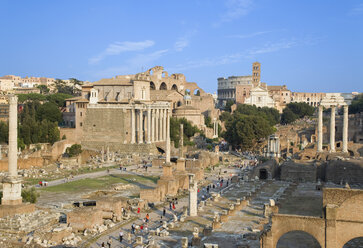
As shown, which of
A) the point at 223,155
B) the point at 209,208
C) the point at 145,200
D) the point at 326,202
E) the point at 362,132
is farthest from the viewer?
the point at 362,132

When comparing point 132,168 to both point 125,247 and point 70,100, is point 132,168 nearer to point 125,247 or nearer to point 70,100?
point 125,247

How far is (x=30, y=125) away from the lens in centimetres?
5462

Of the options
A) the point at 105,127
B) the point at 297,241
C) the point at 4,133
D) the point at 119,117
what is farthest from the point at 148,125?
the point at 297,241

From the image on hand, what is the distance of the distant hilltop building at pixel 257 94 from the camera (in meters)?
112

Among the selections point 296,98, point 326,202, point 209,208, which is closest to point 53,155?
point 209,208

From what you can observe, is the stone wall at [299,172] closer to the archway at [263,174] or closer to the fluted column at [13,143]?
the archway at [263,174]

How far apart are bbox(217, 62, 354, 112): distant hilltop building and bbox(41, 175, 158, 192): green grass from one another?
249 ft

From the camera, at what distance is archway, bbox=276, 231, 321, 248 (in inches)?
691

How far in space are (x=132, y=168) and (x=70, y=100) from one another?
3337cm

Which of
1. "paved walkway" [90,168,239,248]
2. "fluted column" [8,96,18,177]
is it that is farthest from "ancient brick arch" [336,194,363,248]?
"fluted column" [8,96,18,177]

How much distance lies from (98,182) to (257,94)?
80.5 meters

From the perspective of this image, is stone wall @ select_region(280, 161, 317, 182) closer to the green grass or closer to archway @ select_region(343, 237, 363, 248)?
the green grass

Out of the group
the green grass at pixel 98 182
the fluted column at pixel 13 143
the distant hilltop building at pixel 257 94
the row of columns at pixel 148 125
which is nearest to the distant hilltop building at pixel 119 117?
the row of columns at pixel 148 125

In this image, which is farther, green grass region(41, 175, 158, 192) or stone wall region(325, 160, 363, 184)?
stone wall region(325, 160, 363, 184)
